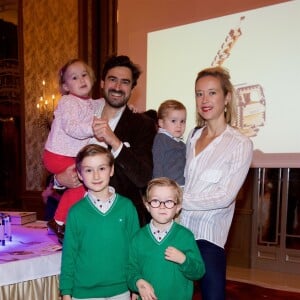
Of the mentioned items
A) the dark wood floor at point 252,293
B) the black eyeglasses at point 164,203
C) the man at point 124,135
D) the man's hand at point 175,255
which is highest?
the man at point 124,135

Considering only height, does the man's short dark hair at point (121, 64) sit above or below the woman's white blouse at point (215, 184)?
above

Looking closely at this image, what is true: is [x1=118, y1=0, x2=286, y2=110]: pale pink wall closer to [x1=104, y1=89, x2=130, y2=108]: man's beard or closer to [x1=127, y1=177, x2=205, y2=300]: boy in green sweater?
[x1=104, y1=89, x2=130, y2=108]: man's beard

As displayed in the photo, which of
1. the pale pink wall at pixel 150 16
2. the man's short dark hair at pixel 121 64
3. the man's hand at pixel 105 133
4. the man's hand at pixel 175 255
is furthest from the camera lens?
the pale pink wall at pixel 150 16

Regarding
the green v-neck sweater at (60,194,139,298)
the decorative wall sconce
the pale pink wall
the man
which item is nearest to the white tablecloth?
the green v-neck sweater at (60,194,139,298)

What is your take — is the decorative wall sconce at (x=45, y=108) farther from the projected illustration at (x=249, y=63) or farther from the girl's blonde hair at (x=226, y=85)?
the girl's blonde hair at (x=226, y=85)

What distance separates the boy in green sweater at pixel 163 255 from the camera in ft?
5.42

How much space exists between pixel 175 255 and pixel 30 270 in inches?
26.9

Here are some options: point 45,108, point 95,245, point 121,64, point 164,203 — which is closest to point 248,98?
point 121,64

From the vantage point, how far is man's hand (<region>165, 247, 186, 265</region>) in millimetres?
1608

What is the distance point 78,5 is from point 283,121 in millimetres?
3047

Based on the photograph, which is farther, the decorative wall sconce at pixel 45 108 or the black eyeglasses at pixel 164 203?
the decorative wall sconce at pixel 45 108

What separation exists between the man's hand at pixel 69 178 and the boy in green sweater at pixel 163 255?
45 centimetres

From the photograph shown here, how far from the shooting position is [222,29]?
3.99 metres

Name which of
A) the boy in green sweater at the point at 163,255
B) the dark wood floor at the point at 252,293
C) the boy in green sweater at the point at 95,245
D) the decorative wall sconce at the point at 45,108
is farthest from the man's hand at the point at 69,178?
the decorative wall sconce at the point at 45,108
